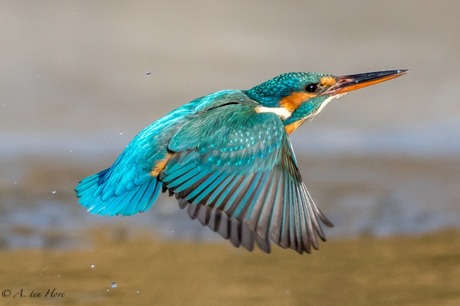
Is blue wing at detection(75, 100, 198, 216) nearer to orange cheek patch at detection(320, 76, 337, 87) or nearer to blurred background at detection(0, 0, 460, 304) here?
orange cheek patch at detection(320, 76, 337, 87)

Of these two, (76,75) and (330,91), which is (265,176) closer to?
(330,91)

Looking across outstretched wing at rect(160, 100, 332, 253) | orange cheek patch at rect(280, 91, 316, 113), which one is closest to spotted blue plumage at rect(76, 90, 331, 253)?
outstretched wing at rect(160, 100, 332, 253)

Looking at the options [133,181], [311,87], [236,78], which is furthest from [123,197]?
[236,78]

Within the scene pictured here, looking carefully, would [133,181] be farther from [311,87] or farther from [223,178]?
[311,87]

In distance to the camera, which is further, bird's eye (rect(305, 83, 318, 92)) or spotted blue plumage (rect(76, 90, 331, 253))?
bird's eye (rect(305, 83, 318, 92))

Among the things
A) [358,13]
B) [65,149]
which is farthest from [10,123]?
[358,13]

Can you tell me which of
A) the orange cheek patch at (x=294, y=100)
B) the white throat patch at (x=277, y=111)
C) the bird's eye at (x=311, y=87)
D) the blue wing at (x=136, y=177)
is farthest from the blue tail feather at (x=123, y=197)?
the bird's eye at (x=311, y=87)
